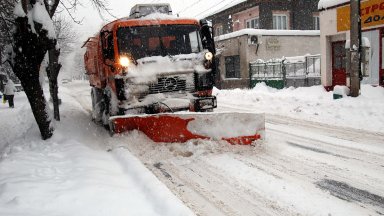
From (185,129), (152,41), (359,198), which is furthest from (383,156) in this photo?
(152,41)

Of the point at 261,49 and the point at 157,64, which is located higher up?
the point at 261,49

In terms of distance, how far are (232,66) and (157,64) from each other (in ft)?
62.4

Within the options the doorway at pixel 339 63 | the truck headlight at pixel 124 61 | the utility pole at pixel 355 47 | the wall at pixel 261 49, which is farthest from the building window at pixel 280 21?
the truck headlight at pixel 124 61

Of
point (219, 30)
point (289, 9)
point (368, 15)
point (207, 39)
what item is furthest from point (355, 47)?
point (219, 30)

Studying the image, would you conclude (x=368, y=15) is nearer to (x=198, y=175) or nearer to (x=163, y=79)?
(x=163, y=79)

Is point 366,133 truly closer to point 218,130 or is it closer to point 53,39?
point 218,130

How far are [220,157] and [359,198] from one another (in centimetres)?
250

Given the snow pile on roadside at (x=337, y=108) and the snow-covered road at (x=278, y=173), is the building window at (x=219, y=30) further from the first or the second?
the snow-covered road at (x=278, y=173)

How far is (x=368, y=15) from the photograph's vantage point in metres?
14.3

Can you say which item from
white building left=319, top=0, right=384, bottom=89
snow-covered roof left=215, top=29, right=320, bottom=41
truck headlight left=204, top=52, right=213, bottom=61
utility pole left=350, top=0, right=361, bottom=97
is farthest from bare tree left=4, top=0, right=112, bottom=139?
snow-covered roof left=215, top=29, right=320, bottom=41

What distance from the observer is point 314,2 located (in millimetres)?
30859

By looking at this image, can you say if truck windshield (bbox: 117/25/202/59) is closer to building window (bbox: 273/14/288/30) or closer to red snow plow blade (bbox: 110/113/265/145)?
red snow plow blade (bbox: 110/113/265/145)

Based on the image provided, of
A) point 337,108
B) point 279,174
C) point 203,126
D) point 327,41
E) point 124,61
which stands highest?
point 327,41

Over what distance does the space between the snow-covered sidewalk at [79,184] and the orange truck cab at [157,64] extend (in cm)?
126
